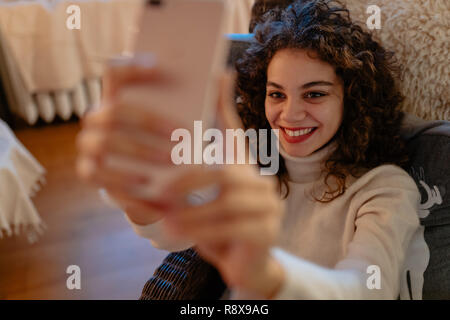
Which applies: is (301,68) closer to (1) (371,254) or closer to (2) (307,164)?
(2) (307,164)

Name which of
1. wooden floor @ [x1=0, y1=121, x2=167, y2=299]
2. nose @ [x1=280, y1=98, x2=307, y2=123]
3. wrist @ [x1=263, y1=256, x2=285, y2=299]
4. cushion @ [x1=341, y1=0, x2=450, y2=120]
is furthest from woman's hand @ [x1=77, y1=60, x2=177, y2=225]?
wooden floor @ [x1=0, y1=121, x2=167, y2=299]

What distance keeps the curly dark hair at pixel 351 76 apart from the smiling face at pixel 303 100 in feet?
0.07

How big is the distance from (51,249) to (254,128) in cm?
107

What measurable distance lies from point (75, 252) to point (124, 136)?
139cm

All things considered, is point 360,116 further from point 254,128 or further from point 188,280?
point 188,280

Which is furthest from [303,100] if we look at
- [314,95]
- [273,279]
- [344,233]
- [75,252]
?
[75,252]

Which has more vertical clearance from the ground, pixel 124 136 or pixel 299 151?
pixel 124 136

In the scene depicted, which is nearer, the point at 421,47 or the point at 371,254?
the point at 371,254

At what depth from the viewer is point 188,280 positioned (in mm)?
865

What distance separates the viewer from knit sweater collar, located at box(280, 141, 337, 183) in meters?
0.93

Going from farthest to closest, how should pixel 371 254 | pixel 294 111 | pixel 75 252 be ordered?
pixel 75 252 → pixel 294 111 → pixel 371 254

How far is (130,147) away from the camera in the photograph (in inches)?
16.2

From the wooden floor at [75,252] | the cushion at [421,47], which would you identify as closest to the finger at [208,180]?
the cushion at [421,47]
